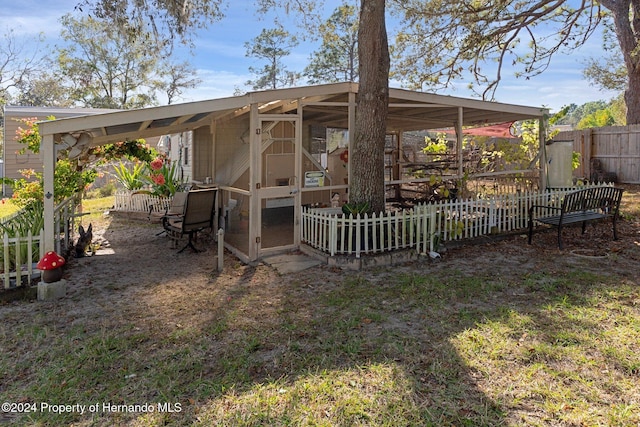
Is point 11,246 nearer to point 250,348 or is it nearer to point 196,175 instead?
point 250,348

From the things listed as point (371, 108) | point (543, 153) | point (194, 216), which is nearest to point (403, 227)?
point (371, 108)

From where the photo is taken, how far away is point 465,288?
196 inches

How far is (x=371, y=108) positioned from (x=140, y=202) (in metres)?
7.52

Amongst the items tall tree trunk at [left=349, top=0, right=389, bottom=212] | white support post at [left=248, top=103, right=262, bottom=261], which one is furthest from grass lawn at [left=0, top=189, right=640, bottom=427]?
tall tree trunk at [left=349, top=0, right=389, bottom=212]

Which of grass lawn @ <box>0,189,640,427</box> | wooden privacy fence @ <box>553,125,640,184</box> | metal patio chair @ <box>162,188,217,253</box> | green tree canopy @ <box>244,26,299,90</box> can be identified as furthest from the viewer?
green tree canopy @ <box>244,26,299,90</box>

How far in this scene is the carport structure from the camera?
5.23 m

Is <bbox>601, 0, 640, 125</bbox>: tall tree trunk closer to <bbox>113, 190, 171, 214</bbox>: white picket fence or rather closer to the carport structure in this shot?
the carport structure

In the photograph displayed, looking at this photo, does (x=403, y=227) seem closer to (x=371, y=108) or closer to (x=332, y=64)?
(x=371, y=108)

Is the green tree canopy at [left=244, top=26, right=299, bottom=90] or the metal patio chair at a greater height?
the green tree canopy at [left=244, top=26, right=299, bottom=90]

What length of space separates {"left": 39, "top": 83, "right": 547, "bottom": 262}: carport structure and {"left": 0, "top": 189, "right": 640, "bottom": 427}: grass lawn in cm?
141

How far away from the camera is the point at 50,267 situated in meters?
4.64

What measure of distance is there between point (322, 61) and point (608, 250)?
27.8m

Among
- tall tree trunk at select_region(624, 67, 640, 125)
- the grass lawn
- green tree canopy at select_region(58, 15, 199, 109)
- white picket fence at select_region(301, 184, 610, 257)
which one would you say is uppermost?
green tree canopy at select_region(58, 15, 199, 109)

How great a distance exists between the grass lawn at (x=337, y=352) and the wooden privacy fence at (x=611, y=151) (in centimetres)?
1135
